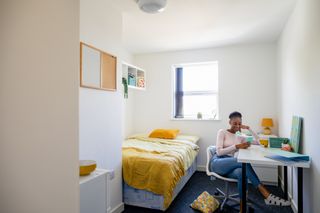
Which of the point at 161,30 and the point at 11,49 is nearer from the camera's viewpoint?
the point at 11,49

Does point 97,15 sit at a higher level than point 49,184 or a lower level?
higher

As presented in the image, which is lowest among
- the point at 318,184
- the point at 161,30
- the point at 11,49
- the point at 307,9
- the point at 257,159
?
the point at 318,184

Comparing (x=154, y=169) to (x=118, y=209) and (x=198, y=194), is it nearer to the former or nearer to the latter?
(x=118, y=209)

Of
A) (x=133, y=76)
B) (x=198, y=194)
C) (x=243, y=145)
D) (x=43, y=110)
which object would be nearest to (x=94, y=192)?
(x=43, y=110)

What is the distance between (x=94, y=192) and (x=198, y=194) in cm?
195

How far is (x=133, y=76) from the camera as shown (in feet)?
13.3

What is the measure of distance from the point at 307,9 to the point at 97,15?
2.14 meters

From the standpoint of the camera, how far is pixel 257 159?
6.75 feet

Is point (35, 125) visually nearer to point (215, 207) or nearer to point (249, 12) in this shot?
point (215, 207)

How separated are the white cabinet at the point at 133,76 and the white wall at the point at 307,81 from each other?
2445 millimetres

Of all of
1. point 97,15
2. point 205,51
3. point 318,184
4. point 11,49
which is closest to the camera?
point 11,49

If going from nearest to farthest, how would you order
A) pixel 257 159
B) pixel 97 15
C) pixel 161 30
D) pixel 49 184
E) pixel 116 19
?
pixel 49 184 < pixel 257 159 < pixel 97 15 < pixel 116 19 < pixel 161 30

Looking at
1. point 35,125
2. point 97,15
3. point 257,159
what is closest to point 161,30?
point 97,15

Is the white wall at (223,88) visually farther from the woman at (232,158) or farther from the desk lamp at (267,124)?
the woman at (232,158)
